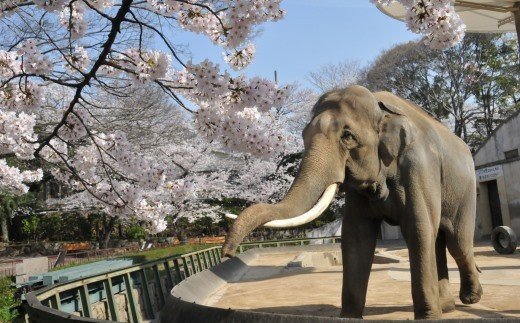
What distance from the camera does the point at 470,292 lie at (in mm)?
6027

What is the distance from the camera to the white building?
20.4 meters

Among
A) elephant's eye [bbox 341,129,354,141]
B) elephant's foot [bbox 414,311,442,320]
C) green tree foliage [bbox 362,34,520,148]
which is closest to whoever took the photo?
elephant's eye [bbox 341,129,354,141]

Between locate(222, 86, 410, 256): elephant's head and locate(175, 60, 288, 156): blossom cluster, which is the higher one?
locate(175, 60, 288, 156): blossom cluster

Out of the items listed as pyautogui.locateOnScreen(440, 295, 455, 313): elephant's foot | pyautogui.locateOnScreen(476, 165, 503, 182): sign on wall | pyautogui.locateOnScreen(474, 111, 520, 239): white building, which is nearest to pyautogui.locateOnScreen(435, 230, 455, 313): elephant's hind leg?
pyautogui.locateOnScreen(440, 295, 455, 313): elephant's foot

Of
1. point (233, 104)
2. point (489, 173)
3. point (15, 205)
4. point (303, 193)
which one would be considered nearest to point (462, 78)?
point (489, 173)

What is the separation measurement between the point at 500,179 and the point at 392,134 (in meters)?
18.2

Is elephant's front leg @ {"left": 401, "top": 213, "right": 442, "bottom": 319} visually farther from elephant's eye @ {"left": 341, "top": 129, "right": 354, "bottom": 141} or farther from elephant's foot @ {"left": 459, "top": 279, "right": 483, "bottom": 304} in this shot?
elephant's foot @ {"left": 459, "top": 279, "right": 483, "bottom": 304}

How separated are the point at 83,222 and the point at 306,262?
79.4ft

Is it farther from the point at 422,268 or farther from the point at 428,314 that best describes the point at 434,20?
the point at 428,314

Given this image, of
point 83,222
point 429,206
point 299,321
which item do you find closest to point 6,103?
point 429,206

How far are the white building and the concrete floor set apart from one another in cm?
813

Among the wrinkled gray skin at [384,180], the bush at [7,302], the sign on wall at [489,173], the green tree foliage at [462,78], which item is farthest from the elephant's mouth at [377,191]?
the green tree foliage at [462,78]

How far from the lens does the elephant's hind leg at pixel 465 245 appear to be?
219 inches

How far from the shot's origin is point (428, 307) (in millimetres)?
4664
